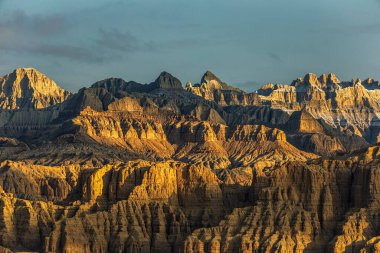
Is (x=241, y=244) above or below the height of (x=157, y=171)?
below

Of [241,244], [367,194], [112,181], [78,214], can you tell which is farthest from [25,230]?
[367,194]

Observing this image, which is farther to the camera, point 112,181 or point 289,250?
point 112,181

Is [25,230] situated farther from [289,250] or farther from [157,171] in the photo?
[289,250]

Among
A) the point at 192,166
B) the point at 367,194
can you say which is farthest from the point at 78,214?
the point at 367,194

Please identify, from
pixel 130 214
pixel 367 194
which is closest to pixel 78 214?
pixel 130 214

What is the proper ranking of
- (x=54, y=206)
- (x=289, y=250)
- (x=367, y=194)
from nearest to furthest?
(x=289, y=250)
(x=367, y=194)
(x=54, y=206)

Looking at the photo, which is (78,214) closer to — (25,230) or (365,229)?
(25,230)

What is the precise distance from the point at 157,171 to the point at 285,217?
76.9ft

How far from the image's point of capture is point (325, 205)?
125000 mm

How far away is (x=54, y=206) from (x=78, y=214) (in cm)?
870

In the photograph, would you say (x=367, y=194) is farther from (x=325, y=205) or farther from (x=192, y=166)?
(x=192, y=166)

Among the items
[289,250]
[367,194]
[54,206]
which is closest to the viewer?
[289,250]

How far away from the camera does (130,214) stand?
132 m

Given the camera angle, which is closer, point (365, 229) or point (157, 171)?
point (365, 229)
